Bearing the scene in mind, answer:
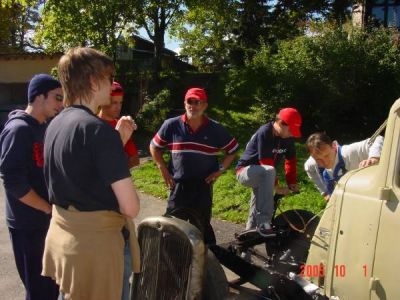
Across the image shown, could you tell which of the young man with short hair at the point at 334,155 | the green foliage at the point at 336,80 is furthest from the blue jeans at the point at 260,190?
the green foliage at the point at 336,80

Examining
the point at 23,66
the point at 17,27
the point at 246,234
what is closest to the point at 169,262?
the point at 246,234

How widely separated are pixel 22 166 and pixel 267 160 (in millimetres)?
2475

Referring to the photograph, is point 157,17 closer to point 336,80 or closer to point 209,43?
point 336,80

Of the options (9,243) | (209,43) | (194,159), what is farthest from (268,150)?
→ (209,43)

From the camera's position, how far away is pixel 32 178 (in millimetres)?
3230

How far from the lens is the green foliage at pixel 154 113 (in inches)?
564

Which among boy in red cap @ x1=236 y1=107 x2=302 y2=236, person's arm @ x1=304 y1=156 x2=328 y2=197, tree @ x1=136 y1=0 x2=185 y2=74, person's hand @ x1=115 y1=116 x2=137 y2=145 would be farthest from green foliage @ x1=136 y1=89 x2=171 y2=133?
person's hand @ x1=115 y1=116 x2=137 y2=145

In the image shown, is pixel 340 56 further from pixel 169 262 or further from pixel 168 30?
pixel 169 262

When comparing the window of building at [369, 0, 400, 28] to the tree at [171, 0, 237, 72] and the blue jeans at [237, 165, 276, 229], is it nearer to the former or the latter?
the tree at [171, 0, 237, 72]

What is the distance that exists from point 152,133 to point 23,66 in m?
7.89

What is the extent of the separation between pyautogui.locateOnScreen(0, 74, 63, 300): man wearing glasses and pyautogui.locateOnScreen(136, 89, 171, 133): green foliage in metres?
10.9

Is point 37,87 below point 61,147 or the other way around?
the other way around

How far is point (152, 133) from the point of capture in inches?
572

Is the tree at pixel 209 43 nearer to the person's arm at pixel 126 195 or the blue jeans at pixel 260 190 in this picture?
the blue jeans at pixel 260 190
